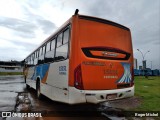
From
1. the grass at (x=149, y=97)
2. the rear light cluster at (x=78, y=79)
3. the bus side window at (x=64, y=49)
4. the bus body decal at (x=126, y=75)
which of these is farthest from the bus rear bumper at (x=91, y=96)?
the grass at (x=149, y=97)

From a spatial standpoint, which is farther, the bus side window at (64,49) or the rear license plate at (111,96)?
the bus side window at (64,49)

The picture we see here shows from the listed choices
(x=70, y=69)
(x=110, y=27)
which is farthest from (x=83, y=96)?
(x=110, y=27)

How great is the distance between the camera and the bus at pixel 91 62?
6949 millimetres

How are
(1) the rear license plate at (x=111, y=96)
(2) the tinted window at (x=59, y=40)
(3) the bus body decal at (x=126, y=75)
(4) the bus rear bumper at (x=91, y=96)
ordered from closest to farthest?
(4) the bus rear bumper at (x=91, y=96) → (1) the rear license plate at (x=111, y=96) → (3) the bus body decal at (x=126, y=75) → (2) the tinted window at (x=59, y=40)

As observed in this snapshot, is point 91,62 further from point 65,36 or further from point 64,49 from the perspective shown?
point 65,36

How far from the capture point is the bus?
22.8ft

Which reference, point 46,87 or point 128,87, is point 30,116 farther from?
point 128,87

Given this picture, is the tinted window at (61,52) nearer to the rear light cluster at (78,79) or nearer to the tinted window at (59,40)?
the tinted window at (59,40)

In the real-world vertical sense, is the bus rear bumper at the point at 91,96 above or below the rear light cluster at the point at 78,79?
below

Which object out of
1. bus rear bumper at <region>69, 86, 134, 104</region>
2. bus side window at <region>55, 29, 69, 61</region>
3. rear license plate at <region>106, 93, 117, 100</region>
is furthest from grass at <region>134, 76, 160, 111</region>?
bus side window at <region>55, 29, 69, 61</region>

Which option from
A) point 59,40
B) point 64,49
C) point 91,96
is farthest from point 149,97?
point 64,49

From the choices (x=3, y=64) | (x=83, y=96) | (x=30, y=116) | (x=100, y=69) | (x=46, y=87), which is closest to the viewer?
(x=83, y=96)

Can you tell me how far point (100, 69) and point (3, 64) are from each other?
111 m

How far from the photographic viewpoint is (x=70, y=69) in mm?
6977
